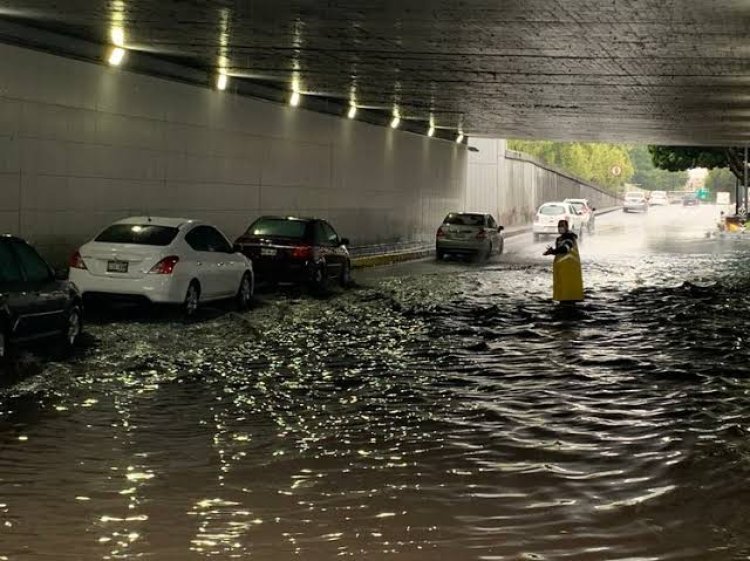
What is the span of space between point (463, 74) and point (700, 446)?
18201 millimetres

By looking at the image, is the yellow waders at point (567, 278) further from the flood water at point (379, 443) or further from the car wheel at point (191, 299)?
the car wheel at point (191, 299)

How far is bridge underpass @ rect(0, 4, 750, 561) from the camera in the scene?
21.6ft

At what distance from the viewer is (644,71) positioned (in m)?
24.8

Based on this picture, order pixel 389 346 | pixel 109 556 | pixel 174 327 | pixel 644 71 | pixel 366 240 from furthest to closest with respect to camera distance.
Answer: pixel 366 240, pixel 644 71, pixel 174 327, pixel 389 346, pixel 109 556

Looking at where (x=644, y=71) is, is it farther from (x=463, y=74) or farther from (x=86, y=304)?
(x=86, y=304)

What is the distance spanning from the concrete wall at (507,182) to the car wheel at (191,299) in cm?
3516

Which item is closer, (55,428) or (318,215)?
(55,428)

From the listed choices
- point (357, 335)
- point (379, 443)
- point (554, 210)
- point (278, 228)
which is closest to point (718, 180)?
point (554, 210)

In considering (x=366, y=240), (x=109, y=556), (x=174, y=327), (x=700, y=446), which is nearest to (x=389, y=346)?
(x=174, y=327)

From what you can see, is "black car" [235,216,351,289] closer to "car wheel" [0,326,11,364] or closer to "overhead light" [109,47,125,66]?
"overhead light" [109,47,125,66]

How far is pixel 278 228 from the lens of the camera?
2289cm

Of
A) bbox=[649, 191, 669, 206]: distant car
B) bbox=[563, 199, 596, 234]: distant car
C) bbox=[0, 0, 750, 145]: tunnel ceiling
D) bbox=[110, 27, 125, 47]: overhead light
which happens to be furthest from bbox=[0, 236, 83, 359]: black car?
bbox=[649, 191, 669, 206]: distant car

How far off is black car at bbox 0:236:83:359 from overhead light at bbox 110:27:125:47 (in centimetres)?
720

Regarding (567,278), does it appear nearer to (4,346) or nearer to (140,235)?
(140,235)
